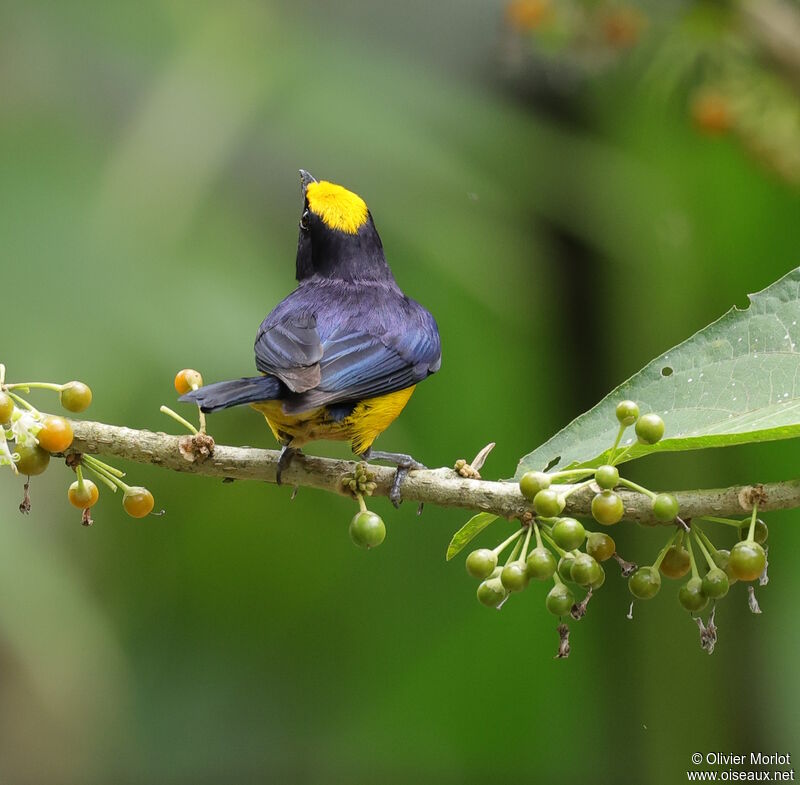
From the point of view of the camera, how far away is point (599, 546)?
1.80m

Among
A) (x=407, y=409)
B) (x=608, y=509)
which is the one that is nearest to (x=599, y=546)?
(x=608, y=509)

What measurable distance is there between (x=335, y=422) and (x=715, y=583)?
1.17 metres

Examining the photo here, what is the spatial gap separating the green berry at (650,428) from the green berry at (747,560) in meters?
0.23

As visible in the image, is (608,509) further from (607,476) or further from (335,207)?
(335,207)

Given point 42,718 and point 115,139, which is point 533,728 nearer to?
point 42,718

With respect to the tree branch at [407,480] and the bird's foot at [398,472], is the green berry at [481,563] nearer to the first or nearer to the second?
the tree branch at [407,480]

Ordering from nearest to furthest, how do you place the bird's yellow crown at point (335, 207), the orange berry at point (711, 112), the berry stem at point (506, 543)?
the berry stem at point (506, 543) → the bird's yellow crown at point (335, 207) → the orange berry at point (711, 112)

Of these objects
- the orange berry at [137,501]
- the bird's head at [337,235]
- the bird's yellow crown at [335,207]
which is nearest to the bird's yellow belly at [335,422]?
the orange berry at [137,501]

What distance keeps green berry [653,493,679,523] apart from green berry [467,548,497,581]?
0.30 meters

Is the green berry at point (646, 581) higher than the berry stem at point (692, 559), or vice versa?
the berry stem at point (692, 559)

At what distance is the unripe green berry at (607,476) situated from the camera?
1712mm

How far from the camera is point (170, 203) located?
3.69 meters

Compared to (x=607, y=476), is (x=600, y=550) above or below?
below

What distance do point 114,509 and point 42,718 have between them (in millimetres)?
811
